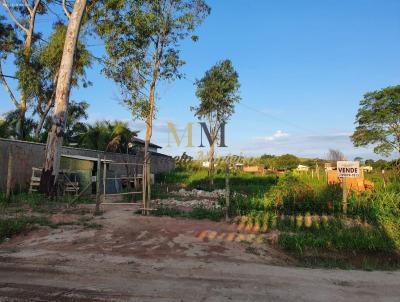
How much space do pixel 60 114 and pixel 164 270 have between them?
37.9 ft

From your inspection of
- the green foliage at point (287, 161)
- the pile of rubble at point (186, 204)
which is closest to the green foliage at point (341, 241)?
the pile of rubble at point (186, 204)

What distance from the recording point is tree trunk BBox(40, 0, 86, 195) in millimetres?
16362

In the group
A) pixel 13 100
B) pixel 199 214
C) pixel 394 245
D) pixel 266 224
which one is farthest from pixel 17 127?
pixel 394 245

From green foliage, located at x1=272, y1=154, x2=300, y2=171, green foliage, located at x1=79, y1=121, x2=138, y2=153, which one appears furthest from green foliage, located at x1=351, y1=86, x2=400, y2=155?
green foliage, located at x1=79, y1=121, x2=138, y2=153

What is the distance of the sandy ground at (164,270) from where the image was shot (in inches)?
219

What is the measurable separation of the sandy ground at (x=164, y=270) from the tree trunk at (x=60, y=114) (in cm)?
665

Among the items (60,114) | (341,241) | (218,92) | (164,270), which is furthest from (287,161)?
(164,270)

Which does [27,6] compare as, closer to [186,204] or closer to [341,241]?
[186,204]

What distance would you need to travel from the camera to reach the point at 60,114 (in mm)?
16844

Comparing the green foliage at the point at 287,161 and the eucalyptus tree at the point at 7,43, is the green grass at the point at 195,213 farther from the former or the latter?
the green foliage at the point at 287,161

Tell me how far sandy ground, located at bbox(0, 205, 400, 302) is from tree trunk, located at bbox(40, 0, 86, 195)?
6651mm

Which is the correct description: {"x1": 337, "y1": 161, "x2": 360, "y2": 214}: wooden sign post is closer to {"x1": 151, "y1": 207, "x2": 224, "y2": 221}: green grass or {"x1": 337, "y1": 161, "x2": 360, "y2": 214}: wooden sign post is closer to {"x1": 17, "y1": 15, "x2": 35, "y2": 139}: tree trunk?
{"x1": 151, "y1": 207, "x2": 224, "y2": 221}: green grass

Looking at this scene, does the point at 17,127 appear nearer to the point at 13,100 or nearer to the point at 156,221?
the point at 13,100

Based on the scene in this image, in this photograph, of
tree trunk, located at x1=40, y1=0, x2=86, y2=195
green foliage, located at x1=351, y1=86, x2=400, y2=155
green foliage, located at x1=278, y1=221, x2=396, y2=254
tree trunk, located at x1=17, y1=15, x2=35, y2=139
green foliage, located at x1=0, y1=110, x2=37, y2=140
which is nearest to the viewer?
green foliage, located at x1=278, y1=221, x2=396, y2=254
